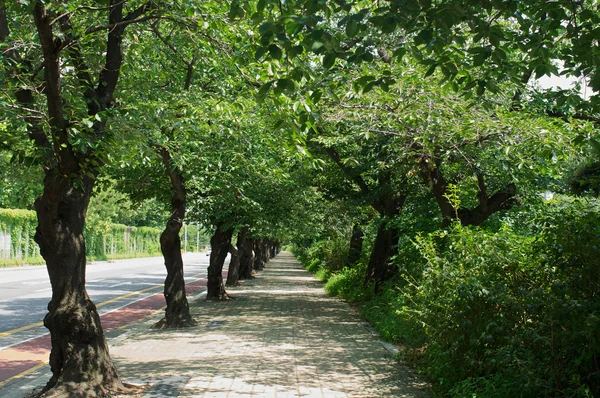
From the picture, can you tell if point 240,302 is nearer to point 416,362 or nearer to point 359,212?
point 359,212

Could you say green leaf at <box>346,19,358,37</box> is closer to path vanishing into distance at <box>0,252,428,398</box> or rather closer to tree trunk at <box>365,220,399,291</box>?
path vanishing into distance at <box>0,252,428,398</box>

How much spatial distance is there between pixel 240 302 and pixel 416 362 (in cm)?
1237

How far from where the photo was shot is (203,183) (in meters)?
14.3

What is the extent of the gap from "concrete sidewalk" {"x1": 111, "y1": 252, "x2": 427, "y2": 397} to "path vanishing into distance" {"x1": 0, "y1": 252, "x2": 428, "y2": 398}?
0.01 metres

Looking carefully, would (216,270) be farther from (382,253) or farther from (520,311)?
(520,311)

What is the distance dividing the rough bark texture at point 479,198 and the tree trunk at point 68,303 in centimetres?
654

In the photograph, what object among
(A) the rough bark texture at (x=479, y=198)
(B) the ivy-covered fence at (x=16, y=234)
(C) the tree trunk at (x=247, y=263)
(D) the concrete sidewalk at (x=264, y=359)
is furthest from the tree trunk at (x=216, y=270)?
(B) the ivy-covered fence at (x=16, y=234)

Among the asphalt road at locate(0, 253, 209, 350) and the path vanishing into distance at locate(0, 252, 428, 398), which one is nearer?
the path vanishing into distance at locate(0, 252, 428, 398)

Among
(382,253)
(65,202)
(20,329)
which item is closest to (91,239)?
(382,253)

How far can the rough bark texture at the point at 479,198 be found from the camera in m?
11.7

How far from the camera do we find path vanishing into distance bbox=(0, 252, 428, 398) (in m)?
7.79

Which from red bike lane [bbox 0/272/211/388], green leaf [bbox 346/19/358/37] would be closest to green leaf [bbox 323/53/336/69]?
green leaf [bbox 346/19/358/37]

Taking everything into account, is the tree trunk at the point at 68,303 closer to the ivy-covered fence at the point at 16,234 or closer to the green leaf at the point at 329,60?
the green leaf at the point at 329,60

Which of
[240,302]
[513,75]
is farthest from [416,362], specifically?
[240,302]
